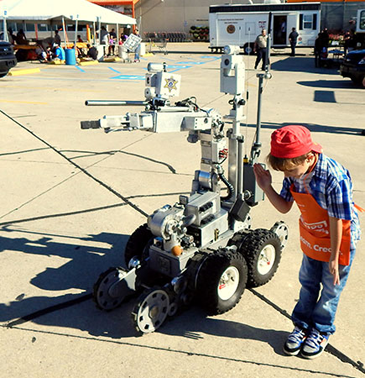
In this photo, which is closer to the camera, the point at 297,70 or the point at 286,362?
the point at 286,362

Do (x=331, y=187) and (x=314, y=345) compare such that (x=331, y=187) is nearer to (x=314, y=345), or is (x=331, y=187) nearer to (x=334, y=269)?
(x=334, y=269)

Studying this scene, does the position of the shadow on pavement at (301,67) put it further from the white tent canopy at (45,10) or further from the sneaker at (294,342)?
the sneaker at (294,342)

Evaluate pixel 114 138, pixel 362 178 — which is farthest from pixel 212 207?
pixel 114 138

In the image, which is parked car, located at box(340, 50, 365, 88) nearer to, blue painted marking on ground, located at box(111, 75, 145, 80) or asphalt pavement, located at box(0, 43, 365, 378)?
asphalt pavement, located at box(0, 43, 365, 378)

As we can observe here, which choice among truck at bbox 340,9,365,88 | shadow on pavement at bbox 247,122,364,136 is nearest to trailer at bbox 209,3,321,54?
truck at bbox 340,9,365,88

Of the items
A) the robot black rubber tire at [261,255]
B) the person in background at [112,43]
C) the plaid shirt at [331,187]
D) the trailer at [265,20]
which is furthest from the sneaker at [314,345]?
the person in background at [112,43]

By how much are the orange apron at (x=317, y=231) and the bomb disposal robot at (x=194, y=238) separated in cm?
68

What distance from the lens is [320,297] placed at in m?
3.09

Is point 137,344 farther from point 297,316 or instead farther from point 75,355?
point 297,316

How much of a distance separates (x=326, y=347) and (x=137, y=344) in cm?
130

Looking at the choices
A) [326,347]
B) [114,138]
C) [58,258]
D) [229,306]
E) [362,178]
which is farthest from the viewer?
[114,138]

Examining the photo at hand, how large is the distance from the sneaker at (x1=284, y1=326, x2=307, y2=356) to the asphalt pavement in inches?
2.2

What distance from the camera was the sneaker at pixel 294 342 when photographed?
122 inches

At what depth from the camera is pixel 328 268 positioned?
9.76ft
